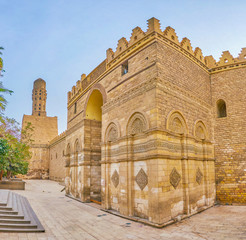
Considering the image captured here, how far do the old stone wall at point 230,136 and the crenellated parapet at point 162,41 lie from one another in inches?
22.2

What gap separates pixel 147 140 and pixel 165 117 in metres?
1.07

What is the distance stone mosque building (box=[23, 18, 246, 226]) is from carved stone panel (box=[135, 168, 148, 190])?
34mm

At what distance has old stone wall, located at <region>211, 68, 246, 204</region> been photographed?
10.3 meters

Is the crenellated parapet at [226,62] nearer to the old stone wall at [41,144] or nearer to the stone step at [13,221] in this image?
the stone step at [13,221]

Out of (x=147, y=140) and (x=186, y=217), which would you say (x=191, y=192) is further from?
(x=147, y=140)

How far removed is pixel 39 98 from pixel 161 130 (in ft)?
162

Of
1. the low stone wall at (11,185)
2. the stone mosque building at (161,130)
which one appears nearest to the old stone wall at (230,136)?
the stone mosque building at (161,130)

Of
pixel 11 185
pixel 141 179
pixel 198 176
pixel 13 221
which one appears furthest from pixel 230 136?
pixel 11 185

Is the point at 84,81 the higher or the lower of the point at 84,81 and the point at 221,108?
the higher

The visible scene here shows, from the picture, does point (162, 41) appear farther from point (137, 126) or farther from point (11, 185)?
point (11, 185)

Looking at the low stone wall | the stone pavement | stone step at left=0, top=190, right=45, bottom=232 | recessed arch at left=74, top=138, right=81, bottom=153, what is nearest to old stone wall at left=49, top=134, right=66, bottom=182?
the low stone wall

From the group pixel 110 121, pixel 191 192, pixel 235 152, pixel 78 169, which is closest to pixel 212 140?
pixel 235 152

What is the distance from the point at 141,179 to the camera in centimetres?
787

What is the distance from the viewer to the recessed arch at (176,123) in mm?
8038
